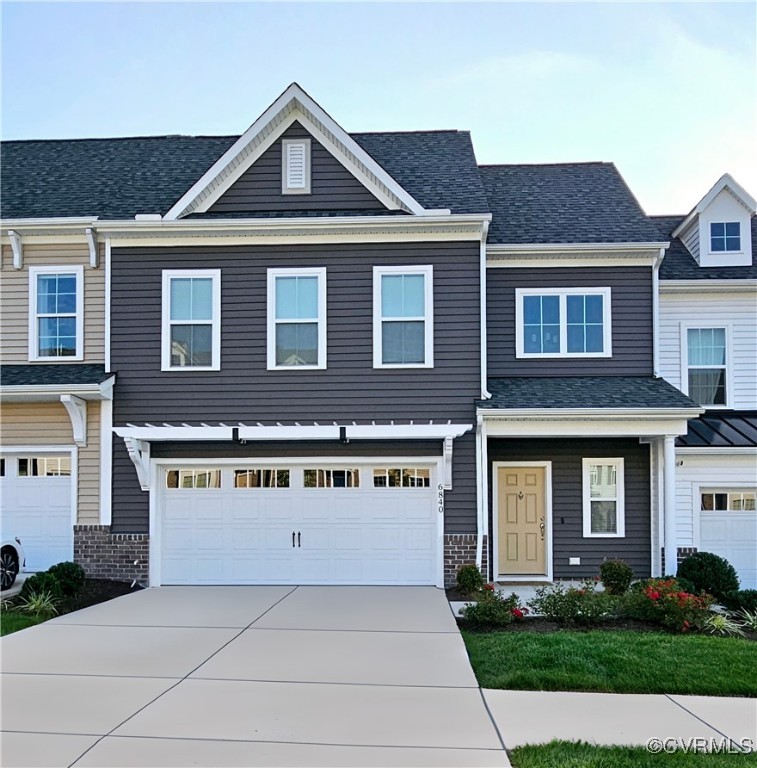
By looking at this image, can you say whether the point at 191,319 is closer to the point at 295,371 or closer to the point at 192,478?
the point at 295,371

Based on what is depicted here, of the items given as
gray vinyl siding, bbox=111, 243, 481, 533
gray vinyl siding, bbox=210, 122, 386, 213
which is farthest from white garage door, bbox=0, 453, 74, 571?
gray vinyl siding, bbox=210, 122, 386, 213

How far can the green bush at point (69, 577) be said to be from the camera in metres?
11.5

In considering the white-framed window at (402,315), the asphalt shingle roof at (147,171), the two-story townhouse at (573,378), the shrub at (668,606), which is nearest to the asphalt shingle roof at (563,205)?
the two-story townhouse at (573,378)

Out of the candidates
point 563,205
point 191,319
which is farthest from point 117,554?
point 563,205

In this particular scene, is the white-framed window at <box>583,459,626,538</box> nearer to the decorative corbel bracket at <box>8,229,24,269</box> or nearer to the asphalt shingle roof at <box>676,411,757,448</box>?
the asphalt shingle roof at <box>676,411,757,448</box>

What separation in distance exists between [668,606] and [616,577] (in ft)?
8.88

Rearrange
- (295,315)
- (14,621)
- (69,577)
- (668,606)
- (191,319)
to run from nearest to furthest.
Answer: (668,606) < (14,621) < (69,577) < (295,315) < (191,319)

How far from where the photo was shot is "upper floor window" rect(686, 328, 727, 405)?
15141 mm

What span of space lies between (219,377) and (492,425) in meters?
4.75

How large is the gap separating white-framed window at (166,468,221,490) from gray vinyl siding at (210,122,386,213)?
15.1 feet

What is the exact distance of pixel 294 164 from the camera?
13.4 metres

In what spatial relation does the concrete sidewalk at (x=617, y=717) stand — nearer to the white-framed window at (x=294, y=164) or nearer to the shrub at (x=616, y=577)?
the shrub at (x=616, y=577)

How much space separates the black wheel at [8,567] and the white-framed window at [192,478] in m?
2.72

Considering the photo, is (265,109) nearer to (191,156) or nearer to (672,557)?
(191,156)
